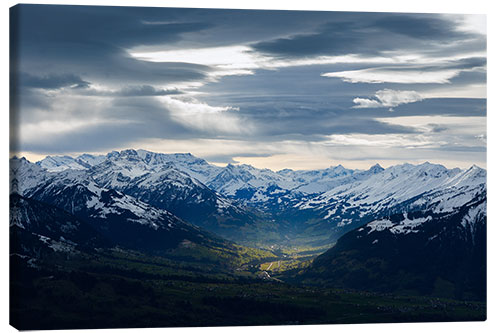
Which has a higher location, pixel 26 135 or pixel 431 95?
pixel 431 95

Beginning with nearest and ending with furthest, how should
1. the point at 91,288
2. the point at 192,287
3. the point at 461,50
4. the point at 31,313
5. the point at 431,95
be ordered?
the point at 31,313 < the point at 461,50 < the point at 431,95 < the point at 91,288 < the point at 192,287

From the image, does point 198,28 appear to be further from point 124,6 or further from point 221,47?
point 124,6

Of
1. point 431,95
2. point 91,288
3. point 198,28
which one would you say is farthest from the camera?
point 91,288

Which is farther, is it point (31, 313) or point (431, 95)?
point (431, 95)

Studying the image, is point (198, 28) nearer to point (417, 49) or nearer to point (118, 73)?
point (118, 73)

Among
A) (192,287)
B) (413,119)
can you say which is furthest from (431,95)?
(192,287)

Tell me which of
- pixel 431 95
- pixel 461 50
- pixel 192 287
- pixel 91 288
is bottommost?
pixel 192 287

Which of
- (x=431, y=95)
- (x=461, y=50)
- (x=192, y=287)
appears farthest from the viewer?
(x=192, y=287)

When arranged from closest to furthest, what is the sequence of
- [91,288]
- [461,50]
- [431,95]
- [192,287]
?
[461,50] < [431,95] < [91,288] < [192,287]

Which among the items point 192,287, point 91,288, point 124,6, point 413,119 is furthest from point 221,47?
point 192,287
